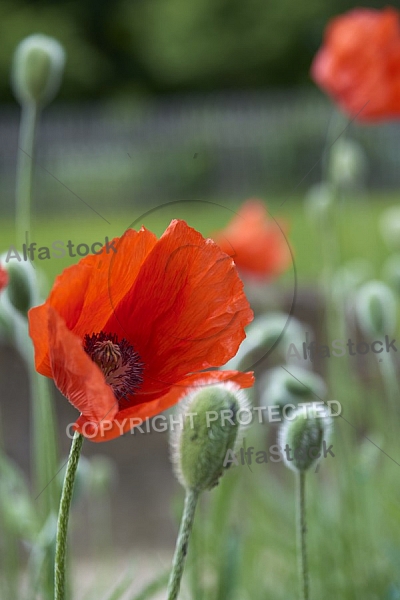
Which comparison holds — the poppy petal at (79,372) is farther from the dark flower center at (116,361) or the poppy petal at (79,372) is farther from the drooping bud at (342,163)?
the drooping bud at (342,163)

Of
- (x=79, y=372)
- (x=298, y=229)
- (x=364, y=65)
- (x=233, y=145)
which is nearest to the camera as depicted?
(x=79, y=372)

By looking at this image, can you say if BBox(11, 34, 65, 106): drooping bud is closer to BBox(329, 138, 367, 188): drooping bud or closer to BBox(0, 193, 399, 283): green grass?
BBox(329, 138, 367, 188): drooping bud

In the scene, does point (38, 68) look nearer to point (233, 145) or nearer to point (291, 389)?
point (291, 389)

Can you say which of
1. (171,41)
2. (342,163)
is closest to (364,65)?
(342,163)

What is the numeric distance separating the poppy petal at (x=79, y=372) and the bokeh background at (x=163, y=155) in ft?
0.24

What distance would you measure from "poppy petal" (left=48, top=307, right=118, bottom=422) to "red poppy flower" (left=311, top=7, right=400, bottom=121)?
0.58 meters

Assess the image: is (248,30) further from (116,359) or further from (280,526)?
(116,359)

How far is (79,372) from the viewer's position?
27 cm

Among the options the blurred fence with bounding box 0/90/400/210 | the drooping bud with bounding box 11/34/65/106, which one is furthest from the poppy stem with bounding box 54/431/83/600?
the blurred fence with bounding box 0/90/400/210

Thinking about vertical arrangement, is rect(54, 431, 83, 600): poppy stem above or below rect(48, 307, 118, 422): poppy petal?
below

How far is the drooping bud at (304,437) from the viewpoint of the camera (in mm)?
359

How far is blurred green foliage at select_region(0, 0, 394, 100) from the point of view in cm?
724

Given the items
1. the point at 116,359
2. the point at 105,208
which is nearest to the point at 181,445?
the point at 116,359

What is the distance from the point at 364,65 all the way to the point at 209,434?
1.91 feet
